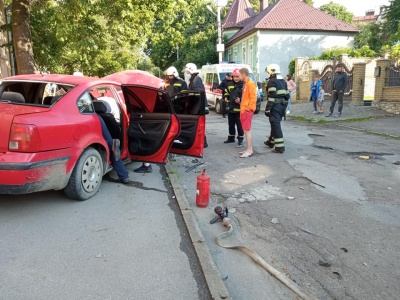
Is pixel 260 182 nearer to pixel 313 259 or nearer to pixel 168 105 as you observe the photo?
Answer: pixel 168 105

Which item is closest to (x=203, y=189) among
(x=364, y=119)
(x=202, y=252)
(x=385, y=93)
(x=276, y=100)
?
(x=202, y=252)

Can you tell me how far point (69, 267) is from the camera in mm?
3115

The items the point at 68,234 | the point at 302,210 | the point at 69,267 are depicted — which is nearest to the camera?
the point at 69,267

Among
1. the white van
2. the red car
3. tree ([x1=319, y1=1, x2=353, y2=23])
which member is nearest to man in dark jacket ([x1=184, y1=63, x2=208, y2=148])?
the red car

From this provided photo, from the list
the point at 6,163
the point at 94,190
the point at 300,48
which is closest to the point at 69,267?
the point at 6,163

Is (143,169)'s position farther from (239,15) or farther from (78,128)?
(239,15)

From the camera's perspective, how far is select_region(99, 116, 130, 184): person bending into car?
4996 millimetres

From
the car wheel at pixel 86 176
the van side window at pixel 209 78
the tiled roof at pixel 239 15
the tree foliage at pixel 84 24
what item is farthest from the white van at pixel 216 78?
the tiled roof at pixel 239 15

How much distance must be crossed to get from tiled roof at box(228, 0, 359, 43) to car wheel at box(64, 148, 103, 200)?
1051 inches

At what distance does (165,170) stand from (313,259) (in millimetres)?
3594

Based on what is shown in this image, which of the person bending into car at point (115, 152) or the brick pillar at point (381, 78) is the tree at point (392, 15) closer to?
the brick pillar at point (381, 78)

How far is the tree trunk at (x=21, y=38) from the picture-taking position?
10.8m

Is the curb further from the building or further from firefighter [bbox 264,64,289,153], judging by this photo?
the building

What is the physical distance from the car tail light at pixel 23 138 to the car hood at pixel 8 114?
2.5 inches
